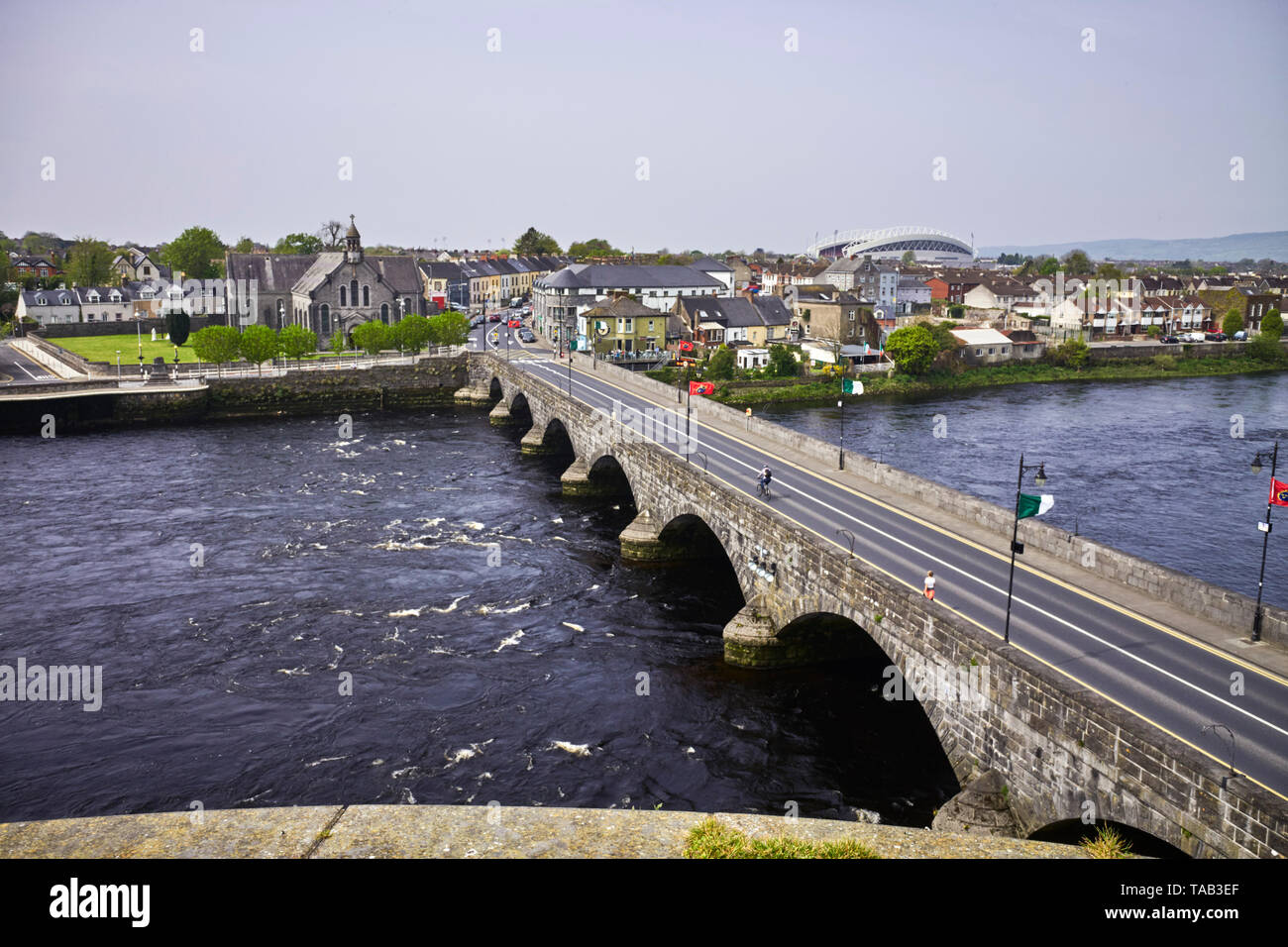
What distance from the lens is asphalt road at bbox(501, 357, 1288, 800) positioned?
20.1m

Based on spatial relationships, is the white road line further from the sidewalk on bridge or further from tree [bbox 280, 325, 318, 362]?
tree [bbox 280, 325, 318, 362]

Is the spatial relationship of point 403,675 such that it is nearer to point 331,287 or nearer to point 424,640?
point 424,640

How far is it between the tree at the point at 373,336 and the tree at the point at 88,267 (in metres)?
96.2

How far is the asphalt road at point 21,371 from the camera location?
3526 inches

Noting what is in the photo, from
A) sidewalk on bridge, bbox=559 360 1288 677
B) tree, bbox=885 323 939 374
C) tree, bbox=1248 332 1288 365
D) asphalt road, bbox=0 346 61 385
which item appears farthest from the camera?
tree, bbox=1248 332 1288 365

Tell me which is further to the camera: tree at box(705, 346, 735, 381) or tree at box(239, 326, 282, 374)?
tree at box(705, 346, 735, 381)

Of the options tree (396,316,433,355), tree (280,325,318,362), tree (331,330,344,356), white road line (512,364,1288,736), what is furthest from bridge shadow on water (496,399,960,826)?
tree (331,330,344,356)

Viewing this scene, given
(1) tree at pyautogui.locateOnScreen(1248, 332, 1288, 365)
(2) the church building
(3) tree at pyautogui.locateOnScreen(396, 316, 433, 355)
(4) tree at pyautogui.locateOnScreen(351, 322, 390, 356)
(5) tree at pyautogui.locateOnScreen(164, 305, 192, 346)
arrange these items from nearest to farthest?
(3) tree at pyautogui.locateOnScreen(396, 316, 433, 355) < (4) tree at pyautogui.locateOnScreen(351, 322, 390, 356) < (2) the church building < (5) tree at pyautogui.locateOnScreen(164, 305, 192, 346) < (1) tree at pyautogui.locateOnScreen(1248, 332, 1288, 365)

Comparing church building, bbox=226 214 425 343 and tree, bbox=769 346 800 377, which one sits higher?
church building, bbox=226 214 425 343

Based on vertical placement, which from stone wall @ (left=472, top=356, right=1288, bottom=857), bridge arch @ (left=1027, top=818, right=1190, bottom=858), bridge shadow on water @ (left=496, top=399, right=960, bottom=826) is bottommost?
bridge shadow on water @ (left=496, top=399, right=960, bottom=826)

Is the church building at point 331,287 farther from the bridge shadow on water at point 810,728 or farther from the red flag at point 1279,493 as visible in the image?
the red flag at point 1279,493

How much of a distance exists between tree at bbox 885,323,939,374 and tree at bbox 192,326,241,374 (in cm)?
7276
